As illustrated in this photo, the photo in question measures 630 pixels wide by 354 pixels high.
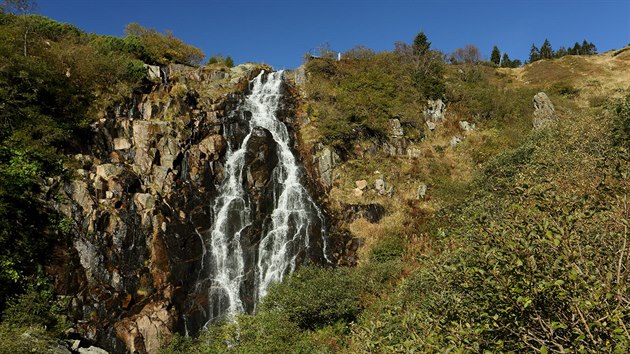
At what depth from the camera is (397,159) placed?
3616 centimetres

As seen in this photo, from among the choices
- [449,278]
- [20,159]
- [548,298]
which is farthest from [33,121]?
[548,298]

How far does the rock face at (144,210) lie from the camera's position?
69.8ft

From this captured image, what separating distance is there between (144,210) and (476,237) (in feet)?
75.3

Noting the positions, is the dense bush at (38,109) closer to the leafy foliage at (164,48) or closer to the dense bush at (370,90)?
the leafy foliage at (164,48)

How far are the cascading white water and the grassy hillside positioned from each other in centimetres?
346

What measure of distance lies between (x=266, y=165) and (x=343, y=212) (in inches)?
273

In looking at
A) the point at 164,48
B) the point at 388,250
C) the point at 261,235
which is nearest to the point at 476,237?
the point at 388,250

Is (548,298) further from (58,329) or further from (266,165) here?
(266,165)

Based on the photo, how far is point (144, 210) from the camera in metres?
24.8

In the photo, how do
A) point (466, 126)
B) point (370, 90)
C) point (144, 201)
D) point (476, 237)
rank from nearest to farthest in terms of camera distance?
point (476, 237), point (144, 201), point (466, 126), point (370, 90)

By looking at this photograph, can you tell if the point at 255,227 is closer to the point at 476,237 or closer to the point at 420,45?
the point at 476,237

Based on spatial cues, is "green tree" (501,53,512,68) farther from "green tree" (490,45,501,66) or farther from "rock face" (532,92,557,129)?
"rock face" (532,92,557,129)

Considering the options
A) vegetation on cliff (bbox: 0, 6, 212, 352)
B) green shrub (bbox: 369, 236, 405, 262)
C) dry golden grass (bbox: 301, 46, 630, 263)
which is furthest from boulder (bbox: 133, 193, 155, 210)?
green shrub (bbox: 369, 236, 405, 262)

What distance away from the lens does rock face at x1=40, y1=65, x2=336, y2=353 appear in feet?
69.8
